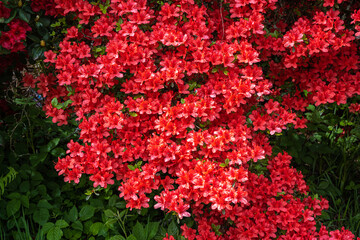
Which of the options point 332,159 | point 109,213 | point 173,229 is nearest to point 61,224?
point 109,213

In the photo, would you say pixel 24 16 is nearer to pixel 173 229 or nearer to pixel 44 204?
pixel 44 204

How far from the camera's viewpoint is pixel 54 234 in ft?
7.04

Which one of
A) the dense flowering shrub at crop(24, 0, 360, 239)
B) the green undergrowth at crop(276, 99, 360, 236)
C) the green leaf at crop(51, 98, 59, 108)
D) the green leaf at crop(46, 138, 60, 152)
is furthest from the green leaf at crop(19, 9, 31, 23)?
the green undergrowth at crop(276, 99, 360, 236)

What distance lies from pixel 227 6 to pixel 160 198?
1.30m

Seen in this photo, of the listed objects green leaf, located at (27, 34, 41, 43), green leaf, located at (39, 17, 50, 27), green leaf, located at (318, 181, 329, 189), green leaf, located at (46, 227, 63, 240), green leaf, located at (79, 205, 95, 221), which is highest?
green leaf, located at (39, 17, 50, 27)

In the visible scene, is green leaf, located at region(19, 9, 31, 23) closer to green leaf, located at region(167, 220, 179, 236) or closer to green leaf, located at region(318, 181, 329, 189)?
green leaf, located at region(167, 220, 179, 236)

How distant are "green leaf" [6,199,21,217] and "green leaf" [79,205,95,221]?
37 centimetres

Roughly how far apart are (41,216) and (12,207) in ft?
0.58

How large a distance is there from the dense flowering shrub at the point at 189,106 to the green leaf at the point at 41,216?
474mm

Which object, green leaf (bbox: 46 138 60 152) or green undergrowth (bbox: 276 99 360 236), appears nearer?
green leaf (bbox: 46 138 60 152)

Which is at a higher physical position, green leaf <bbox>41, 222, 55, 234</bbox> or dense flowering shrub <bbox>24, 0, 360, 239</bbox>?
dense flowering shrub <bbox>24, 0, 360, 239</bbox>

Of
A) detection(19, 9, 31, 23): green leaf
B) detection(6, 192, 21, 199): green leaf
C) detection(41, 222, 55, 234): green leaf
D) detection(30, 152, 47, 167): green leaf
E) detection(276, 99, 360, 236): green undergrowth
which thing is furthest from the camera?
detection(276, 99, 360, 236): green undergrowth

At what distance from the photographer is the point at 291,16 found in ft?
8.53

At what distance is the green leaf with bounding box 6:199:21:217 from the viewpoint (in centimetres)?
224
